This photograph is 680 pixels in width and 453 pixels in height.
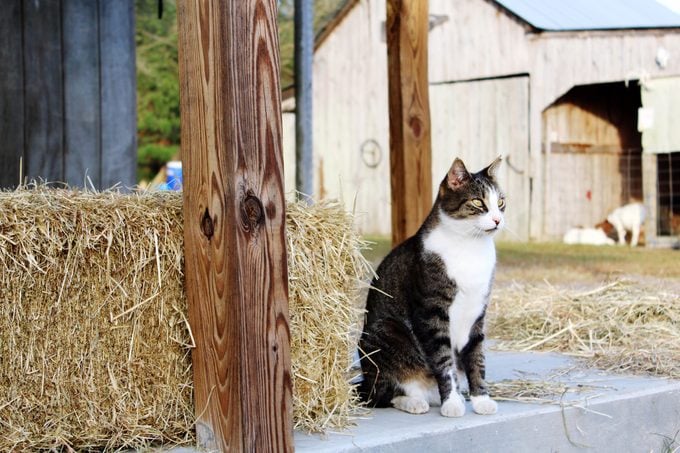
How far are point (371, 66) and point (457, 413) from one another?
13486mm

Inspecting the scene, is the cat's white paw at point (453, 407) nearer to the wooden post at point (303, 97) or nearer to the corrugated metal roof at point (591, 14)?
the wooden post at point (303, 97)

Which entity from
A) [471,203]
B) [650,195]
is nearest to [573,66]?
[650,195]

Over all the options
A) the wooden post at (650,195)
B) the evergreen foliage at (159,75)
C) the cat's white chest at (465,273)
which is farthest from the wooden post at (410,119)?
the evergreen foliage at (159,75)

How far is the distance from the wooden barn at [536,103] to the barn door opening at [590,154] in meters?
0.02

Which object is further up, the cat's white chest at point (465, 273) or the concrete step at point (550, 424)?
the cat's white chest at point (465, 273)

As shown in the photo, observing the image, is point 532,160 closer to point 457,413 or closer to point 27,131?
point 27,131

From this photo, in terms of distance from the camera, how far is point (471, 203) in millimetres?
3662

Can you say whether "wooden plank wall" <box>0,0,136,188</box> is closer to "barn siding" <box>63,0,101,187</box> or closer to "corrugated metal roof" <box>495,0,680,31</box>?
"barn siding" <box>63,0,101,187</box>

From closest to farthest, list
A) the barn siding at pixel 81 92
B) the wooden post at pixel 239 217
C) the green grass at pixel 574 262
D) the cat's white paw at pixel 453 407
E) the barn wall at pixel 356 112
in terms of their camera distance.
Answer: the wooden post at pixel 239 217 < the cat's white paw at pixel 453 407 < the barn siding at pixel 81 92 < the green grass at pixel 574 262 < the barn wall at pixel 356 112

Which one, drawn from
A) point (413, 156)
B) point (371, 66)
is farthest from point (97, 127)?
point (371, 66)

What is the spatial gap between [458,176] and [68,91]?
2.93 metres

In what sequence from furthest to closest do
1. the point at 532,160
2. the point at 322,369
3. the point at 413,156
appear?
1. the point at 532,160
2. the point at 413,156
3. the point at 322,369

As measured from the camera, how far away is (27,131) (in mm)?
5520

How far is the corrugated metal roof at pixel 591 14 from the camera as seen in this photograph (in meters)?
14.2
